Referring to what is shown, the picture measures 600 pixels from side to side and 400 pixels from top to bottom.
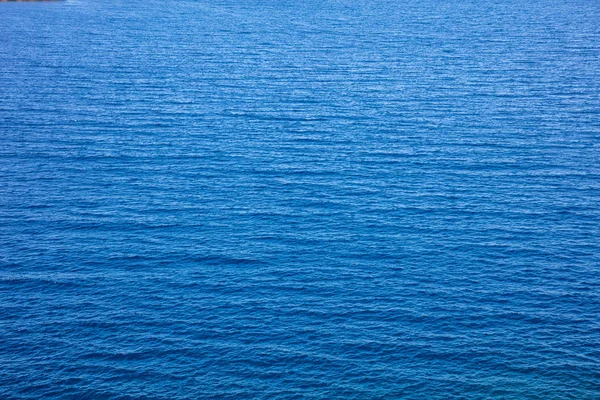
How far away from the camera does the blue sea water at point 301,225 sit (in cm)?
6819

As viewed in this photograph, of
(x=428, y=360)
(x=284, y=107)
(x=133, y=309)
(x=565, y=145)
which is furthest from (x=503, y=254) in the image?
(x=284, y=107)

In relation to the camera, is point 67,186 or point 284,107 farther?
point 284,107

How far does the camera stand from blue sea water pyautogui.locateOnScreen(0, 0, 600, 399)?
68.2 m

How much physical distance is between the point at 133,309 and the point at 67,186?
2944 cm

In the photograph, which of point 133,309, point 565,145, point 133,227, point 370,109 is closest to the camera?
point 133,309

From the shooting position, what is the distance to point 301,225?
9025 cm

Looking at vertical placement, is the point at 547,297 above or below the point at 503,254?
below

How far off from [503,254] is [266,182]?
32945 millimetres

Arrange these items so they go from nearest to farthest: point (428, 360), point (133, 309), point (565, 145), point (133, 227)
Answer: point (428, 360) < point (133, 309) < point (133, 227) < point (565, 145)

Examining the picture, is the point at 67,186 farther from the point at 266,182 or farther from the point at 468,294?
the point at 468,294

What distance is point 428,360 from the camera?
6856cm

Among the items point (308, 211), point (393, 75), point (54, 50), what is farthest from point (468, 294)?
point (54, 50)

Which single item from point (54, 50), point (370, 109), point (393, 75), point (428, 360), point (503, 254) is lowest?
point (428, 360)

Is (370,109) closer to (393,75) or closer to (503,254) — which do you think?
(393,75)
